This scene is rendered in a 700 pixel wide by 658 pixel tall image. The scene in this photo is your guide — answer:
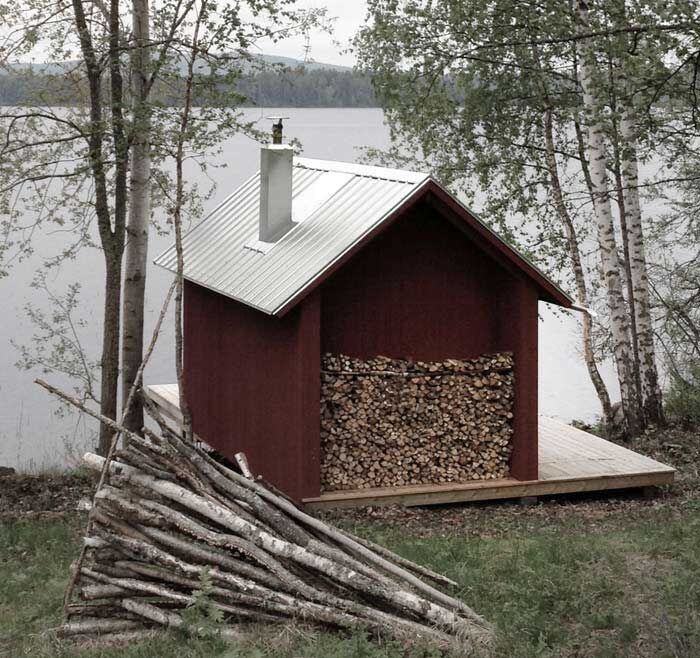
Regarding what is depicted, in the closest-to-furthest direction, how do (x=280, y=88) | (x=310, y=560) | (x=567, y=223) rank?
(x=310, y=560) → (x=567, y=223) → (x=280, y=88)

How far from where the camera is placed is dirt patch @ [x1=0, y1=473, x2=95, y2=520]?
12102 millimetres

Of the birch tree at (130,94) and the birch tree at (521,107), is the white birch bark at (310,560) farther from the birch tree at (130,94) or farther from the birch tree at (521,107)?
the birch tree at (521,107)

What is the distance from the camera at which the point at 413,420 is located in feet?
38.5

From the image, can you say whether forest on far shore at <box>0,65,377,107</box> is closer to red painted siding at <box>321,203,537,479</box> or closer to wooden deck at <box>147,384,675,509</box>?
red painted siding at <box>321,203,537,479</box>

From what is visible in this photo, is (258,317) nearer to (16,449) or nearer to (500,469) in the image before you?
(500,469)

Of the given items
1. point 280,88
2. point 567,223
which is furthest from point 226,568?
point 280,88

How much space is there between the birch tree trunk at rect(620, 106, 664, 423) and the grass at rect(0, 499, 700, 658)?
228 inches

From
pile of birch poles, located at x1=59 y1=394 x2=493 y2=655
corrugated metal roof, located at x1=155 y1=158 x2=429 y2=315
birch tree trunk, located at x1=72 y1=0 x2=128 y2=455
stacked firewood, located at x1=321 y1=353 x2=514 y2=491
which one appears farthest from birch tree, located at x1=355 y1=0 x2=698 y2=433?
pile of birch poles, located at x1=59 y1=394 x2=493 y2=655

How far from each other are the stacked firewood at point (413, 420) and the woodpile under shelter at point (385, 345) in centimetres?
1

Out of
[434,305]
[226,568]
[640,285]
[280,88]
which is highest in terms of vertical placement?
[280,88]

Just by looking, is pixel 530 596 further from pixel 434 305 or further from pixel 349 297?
pixel 434 305

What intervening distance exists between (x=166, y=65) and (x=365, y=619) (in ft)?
26.3

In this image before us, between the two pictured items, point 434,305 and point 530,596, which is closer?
point 530,596

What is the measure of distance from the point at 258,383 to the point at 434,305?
209 centimetres
